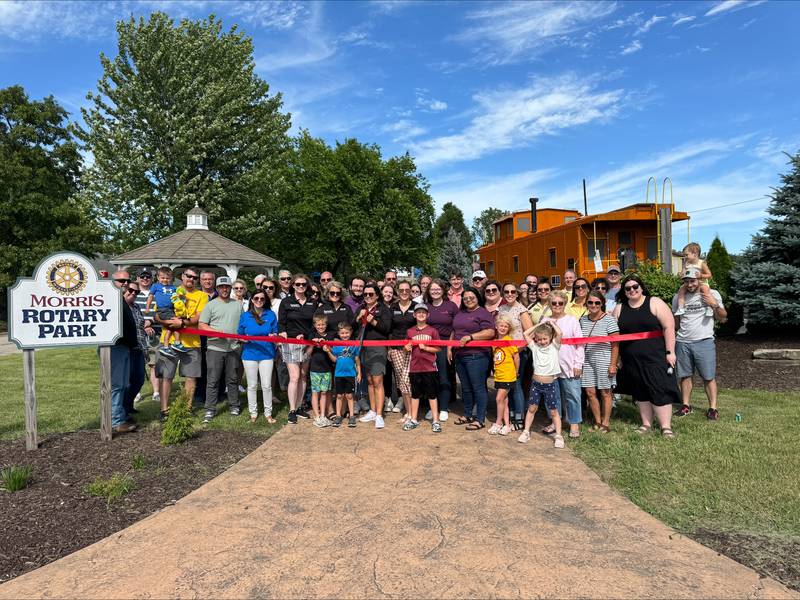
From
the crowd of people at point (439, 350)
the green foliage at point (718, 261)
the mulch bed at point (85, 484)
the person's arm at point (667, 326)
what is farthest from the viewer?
the green foliage at point (718, 261)

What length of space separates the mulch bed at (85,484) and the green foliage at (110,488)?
42 mm

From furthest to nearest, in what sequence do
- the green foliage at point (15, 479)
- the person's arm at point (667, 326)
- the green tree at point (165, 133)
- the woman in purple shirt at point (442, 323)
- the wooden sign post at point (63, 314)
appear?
the green tree at point (165, 133)
the woman in purple shirt at point (442, 323)
the person's arm at point (667, 326)
the wooden sign post at point (63, 314)
the green foliage at point (15, 479)

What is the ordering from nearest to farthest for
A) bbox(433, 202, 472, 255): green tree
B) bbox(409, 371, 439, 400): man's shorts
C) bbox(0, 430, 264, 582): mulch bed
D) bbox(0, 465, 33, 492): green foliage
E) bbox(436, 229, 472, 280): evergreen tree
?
bbox(0, 430, 264, 582): mulch bed, bbox(0, 465, 33, 492): green foliage, bbox(409, 371, 439, 400): man's shorts, bbox(436, 229, 472, 280): evergreen tree, bbox(433, 202, 472, 255): green tree

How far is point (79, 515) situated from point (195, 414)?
129 inches

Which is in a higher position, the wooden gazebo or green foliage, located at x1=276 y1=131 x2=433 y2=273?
green foliage, located at x1=276 y1=131 x2=433 y2=273

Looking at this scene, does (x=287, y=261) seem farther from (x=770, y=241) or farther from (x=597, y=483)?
(x=597, y=483)

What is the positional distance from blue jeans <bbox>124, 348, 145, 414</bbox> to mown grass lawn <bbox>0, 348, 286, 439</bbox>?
0.31m

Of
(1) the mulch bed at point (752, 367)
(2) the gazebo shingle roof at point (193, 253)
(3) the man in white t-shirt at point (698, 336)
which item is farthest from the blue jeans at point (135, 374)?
(1) the mulch bed at point (752, 367)

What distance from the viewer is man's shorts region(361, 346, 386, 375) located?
685 cm

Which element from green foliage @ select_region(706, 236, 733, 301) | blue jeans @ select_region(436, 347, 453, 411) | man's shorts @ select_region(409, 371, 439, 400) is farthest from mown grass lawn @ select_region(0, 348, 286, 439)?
green foliage @ select_region(706, 236, 733, 301)

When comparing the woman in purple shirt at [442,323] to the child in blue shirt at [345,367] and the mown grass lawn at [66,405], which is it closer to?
the child in blue shirt at [345,367]

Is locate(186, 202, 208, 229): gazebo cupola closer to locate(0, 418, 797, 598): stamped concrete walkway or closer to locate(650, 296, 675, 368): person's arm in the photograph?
locate(0, 418, 797, 598): stamped concrete walkway

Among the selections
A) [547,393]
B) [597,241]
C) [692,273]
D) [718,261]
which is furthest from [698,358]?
[718,261]

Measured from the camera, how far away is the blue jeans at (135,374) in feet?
23.3
